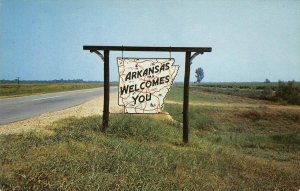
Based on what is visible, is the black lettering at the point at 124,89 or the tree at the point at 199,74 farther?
the tree at the point at 199,74

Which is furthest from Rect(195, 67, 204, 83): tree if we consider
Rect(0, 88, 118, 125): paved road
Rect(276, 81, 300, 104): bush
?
Rect(0, 88, 118, 125): paved road

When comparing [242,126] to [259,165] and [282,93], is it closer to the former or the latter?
[259,165]

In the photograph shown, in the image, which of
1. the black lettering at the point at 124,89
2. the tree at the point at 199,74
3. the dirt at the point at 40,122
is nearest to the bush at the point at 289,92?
the dirt at the point at 40,122

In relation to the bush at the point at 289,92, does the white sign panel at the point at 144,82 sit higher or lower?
higher

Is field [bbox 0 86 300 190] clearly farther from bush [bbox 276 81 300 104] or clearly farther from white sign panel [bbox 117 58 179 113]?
bush [bbox 276 81 300 104]

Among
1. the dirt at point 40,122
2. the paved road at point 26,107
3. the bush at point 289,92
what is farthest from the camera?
the bush at point 289,92

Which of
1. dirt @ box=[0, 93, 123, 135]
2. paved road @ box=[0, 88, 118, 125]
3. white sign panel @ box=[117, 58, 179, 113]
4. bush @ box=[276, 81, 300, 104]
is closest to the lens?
white sign panel @ box=[117, 58, 179, 113]

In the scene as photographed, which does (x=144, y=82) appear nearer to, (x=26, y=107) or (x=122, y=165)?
(x=122, y=165)

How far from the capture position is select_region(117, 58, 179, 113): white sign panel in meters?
9.66

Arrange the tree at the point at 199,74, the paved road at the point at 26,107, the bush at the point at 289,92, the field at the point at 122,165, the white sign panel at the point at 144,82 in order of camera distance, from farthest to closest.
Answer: the tree at the point at 199,74 → the bush at the point at 289,92 → the paved road at the point at 26,107 → the white sign panel at the point at 144,82 → the field at the point at 122,165

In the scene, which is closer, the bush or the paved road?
the paved road

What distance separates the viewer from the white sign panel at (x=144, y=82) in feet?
31.7

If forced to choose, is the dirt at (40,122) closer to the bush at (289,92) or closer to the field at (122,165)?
the field at (122,165)

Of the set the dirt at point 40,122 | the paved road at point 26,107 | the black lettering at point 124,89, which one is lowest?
the paved road at point 26,107
